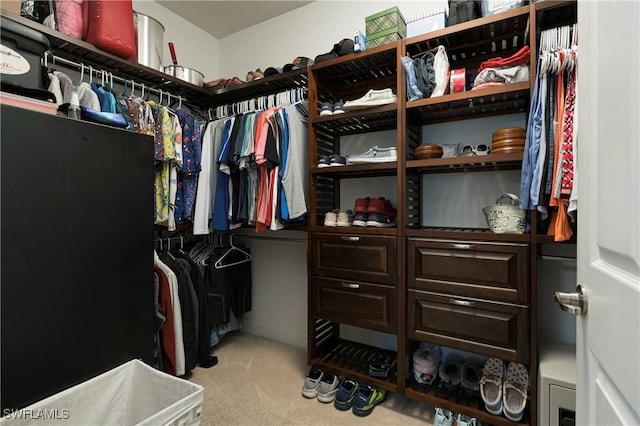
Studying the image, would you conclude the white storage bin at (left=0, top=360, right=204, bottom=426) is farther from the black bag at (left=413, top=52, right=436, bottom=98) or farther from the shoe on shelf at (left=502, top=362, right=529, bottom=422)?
the black bag at (left=413, top=52, right=436, bottom=98)

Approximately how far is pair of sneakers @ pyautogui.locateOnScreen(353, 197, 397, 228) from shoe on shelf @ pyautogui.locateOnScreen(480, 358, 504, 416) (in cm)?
88

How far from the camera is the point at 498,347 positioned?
54.2 inches

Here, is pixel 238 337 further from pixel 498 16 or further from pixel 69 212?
pixel 498 16

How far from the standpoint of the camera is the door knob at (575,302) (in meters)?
0.61

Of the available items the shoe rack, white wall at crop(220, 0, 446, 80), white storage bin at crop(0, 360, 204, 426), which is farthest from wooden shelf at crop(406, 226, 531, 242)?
white wall at crop(220, 0, 446, 80)

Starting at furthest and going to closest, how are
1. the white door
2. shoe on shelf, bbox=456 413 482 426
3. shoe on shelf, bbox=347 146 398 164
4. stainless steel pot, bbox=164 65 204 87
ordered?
stainless steel pot, bbox=164 65 204 87, shoe on shelf, bbox=347 146 398 164, shoe on shelf, bbox=456 413 482 426, the white door

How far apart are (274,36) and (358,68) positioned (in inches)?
42.3

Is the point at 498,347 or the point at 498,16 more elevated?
the point at 498,16

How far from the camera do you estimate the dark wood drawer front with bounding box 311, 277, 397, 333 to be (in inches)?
64.2

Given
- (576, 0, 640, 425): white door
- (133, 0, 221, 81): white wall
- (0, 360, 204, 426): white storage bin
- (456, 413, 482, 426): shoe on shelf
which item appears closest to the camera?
(576, 0, 640, 425): white door

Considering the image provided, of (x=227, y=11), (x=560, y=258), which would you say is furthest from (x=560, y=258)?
(x=227, y=11)

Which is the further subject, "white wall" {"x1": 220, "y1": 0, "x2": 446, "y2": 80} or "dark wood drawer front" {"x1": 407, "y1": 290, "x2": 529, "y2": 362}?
"white wall" {"x1": 220, "y1": 0, "x2": 446, "y2": 80}

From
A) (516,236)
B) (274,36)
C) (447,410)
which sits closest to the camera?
(516,236)

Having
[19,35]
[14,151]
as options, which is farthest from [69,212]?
[19,35]
